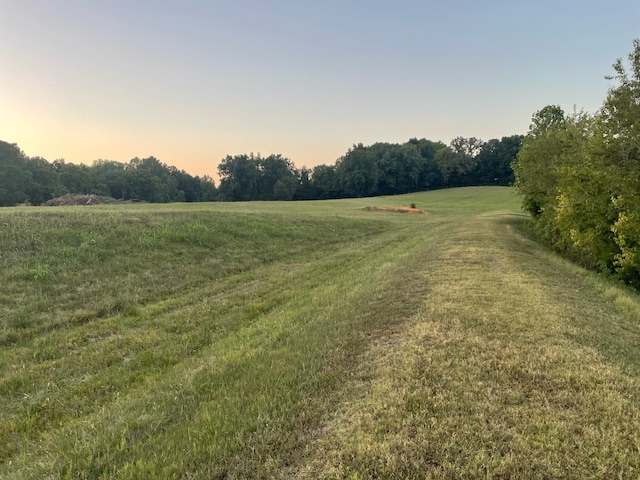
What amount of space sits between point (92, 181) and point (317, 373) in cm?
9265

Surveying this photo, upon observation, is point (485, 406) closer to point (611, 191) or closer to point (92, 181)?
point (611, 191)

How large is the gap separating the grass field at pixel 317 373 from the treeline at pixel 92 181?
67.4 metres

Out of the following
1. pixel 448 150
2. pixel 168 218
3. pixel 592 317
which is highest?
pixel 448 150

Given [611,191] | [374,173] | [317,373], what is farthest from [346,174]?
[317,373]

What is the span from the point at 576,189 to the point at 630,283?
4.03 metres

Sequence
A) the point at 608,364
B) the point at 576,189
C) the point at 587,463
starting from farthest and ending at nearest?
the point at 576,189, the point at 608,364, the point at 587,463

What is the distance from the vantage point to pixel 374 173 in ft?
308

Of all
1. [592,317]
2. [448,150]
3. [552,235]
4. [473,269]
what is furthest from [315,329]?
[448,150]

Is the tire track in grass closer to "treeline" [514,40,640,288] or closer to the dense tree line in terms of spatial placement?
"treeline" [514,40,640,288]

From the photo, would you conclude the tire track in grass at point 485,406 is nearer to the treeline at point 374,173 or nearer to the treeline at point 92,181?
the treeline at point 92,181

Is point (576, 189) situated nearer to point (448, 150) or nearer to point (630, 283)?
point (630, 283)

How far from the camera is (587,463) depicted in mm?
2904

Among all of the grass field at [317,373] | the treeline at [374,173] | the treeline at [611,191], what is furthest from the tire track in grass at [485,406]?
the treeline at [374,173]

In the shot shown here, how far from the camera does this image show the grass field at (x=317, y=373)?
311 centimetres
